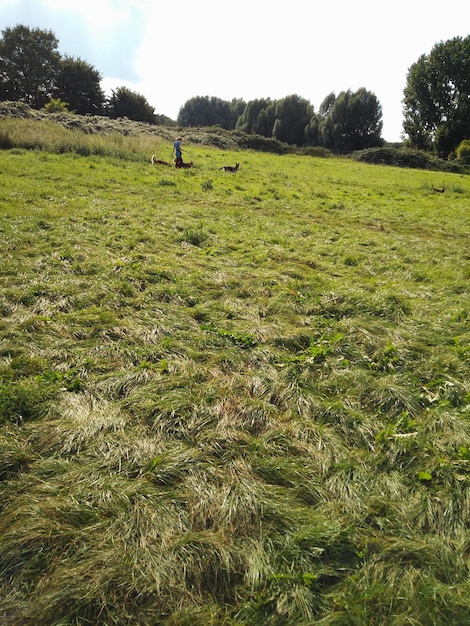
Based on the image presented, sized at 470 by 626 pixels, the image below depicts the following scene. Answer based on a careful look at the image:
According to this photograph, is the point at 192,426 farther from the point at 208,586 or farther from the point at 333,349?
the point at 333,349

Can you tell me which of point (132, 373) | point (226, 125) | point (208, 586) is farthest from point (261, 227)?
point (226, 125)

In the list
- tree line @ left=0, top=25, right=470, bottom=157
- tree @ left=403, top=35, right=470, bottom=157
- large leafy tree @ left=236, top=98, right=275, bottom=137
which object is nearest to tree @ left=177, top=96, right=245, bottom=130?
large leafy tree @ left=236, top=98, right=275, bottom=137

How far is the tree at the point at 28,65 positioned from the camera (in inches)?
1994

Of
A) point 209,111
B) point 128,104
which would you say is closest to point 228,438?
point 128,104

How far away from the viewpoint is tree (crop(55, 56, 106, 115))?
52.7 meters

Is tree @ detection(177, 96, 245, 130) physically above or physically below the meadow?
above

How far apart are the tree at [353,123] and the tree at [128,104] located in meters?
29.6

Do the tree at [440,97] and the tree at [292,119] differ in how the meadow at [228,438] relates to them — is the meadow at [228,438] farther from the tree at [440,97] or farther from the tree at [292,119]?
the tree at [292,119]

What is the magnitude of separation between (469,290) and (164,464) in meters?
6.38

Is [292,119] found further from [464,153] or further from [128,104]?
[464,153]

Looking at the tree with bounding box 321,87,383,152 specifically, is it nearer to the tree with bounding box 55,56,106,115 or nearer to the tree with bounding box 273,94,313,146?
the tree with bounding box 273,94,313,146

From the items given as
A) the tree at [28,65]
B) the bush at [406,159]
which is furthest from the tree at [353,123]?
the tree at [28,65]

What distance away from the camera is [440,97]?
162 ft

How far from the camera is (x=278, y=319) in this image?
5.37 metres
